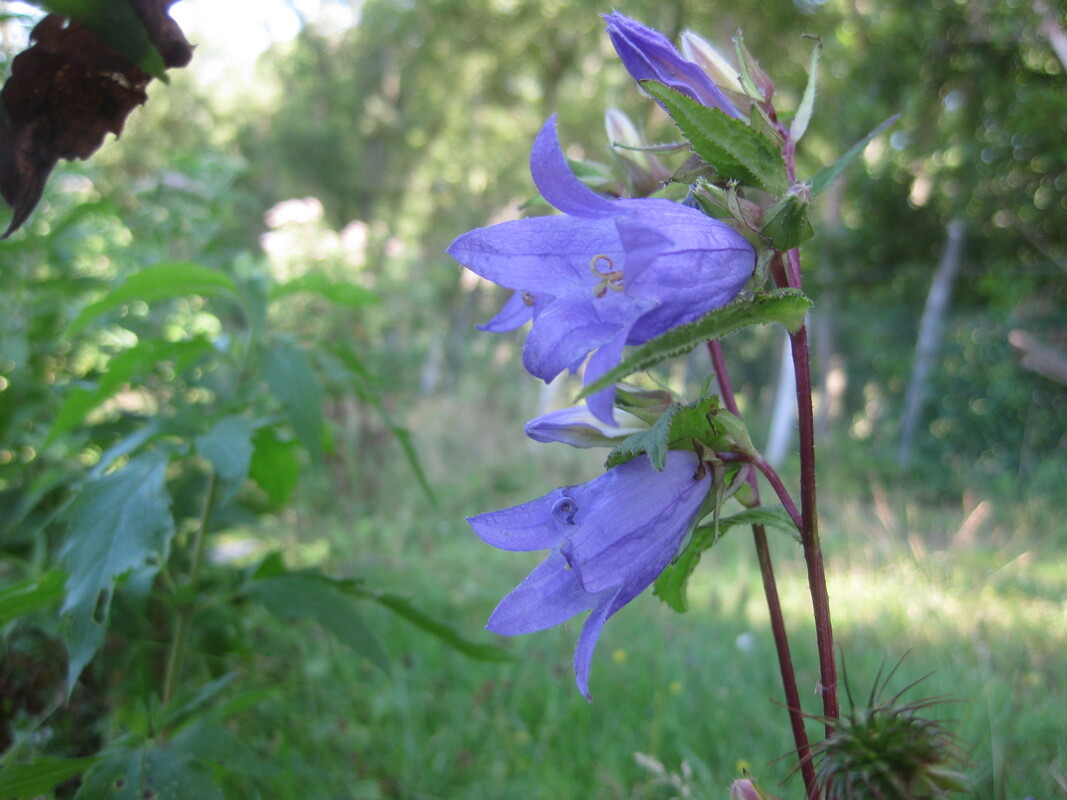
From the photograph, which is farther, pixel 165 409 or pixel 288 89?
pixel 288 89

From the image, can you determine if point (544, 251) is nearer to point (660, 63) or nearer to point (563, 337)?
point (563, 337)

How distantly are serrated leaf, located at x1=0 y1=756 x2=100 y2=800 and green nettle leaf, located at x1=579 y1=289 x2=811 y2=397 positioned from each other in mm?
934

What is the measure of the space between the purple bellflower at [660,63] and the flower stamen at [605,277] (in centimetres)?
20

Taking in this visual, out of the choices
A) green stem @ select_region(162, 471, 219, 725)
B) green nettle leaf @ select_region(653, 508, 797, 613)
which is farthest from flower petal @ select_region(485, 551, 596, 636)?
green stem @ select_region(162, 471, 219, 725)

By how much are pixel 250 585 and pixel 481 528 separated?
0.71 meters

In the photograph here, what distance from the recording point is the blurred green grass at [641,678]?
1.73m

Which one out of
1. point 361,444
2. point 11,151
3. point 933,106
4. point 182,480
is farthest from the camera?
point 933,106

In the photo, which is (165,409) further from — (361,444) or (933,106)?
(933,106)

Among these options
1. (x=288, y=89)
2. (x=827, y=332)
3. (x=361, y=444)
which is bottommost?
(x=827, y=332)

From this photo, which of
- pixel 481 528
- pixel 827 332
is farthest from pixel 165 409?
pixel 827 332

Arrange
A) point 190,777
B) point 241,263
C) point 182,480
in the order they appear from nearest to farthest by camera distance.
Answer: point 190,777, point 182,480, point 241,263

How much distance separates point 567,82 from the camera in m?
18.4

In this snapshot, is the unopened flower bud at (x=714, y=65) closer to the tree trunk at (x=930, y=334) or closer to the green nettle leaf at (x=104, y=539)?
the green nettle leaf at (x=104, y=539)

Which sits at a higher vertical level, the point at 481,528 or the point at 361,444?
the point at 481,528
